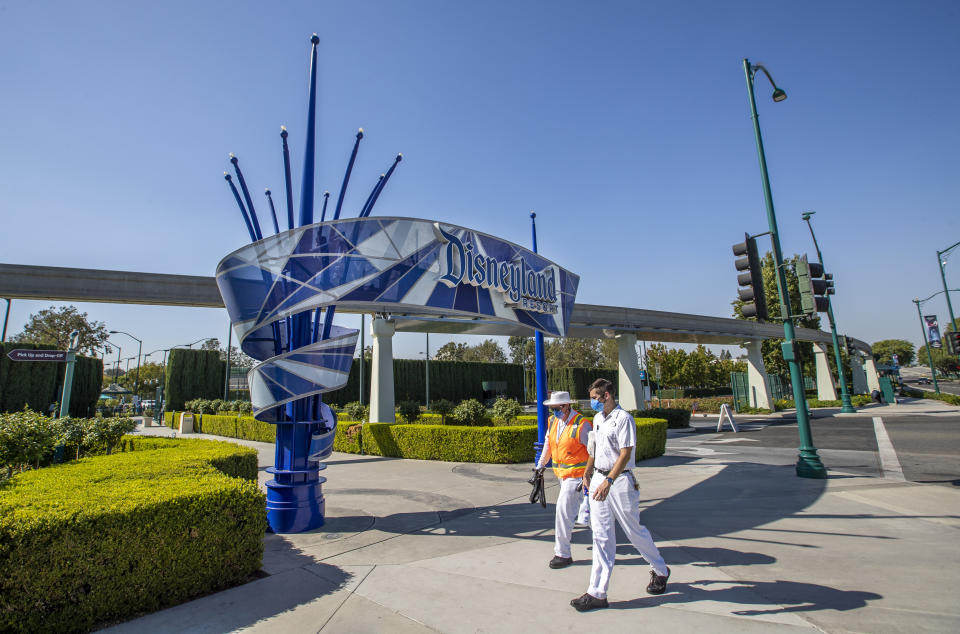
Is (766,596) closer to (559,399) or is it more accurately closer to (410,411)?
(559,399)

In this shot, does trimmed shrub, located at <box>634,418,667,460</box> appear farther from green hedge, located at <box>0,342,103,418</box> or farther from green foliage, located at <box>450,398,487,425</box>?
green hedge, located at <box>0,342,103,418</box>

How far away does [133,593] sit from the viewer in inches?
156

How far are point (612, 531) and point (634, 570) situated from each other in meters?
0.93

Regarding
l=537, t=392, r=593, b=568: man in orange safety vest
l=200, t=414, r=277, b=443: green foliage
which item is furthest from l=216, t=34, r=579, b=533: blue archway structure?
l=200, t=414, r=277, b=443: green foliage

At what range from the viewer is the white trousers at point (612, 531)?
3930 millimetres

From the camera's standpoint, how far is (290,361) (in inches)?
255

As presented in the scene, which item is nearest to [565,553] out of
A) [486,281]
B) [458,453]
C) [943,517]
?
[486,281]

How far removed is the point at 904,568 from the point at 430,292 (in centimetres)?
628

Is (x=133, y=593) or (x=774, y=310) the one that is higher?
(x=774, y=310)

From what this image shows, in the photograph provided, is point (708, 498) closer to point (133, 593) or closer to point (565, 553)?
point (565, 553)

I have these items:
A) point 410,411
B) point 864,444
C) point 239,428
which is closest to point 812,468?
point 864,444

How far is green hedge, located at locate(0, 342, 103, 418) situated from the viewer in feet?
88.9

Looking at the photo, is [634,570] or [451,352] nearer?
[634,570]

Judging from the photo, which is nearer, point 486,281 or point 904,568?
point 904,568
